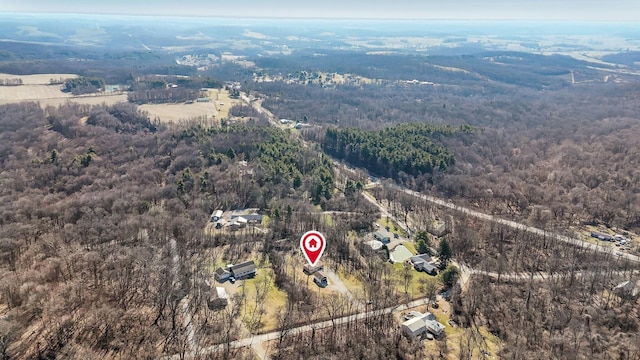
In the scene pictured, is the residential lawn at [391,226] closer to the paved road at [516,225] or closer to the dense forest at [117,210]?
the dense forest at [117,210]

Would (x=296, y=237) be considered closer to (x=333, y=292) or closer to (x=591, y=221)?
(x=333, y=292)

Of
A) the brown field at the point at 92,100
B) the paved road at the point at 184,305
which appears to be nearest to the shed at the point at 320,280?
the paved road at the point at 184,305

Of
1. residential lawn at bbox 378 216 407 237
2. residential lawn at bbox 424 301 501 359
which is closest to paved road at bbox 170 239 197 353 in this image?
residential lawn at bbox 424 301 501 359

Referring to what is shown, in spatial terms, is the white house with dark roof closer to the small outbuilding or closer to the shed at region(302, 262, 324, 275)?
the shed at region(302, 262, 324, 275)

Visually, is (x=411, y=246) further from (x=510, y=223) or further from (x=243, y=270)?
(x=243, y=270)

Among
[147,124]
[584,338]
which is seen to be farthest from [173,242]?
[147,124]

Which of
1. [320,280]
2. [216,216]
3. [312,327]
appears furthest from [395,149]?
[312,327]

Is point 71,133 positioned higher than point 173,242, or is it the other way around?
point 71,133
